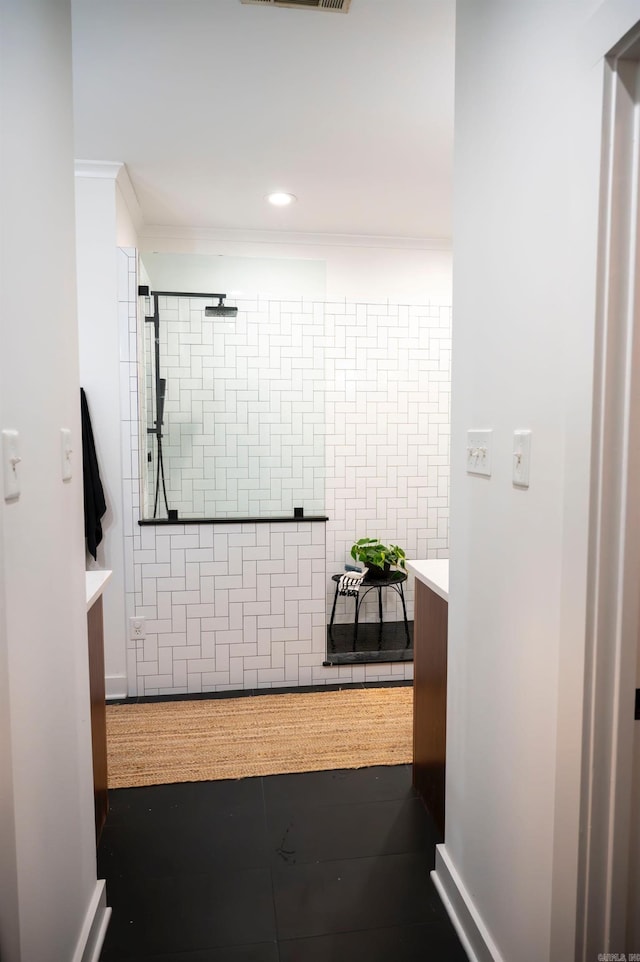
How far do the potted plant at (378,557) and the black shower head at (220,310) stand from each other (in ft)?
5.35

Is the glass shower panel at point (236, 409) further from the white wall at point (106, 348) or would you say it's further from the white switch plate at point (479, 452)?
the white switch plate at point (479, 452)

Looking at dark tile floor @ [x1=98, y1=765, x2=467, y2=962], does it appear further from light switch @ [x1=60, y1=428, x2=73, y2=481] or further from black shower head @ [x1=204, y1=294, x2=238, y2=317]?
black shower head @ [x1=204, y1=294, x2=238, y2=317]

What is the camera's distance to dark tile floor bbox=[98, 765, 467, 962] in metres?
1.55

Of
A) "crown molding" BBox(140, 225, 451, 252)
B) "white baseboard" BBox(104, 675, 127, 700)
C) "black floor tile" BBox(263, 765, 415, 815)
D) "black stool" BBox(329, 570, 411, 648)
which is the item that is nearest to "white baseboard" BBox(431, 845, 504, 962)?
"black floor tile" BBox(263, 765, 415, 815)

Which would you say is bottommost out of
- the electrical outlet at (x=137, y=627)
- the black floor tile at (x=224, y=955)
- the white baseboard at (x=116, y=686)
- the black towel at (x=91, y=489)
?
the black floor tile at (x=224, y=955)

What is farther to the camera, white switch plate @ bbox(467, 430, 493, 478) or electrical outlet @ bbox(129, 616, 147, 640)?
electrical outlet @ bbox(129, 616, 147, 640)

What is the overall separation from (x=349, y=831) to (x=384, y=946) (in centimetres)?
47

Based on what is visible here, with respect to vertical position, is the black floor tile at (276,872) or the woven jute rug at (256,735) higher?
the woven jute rug at (256,735)

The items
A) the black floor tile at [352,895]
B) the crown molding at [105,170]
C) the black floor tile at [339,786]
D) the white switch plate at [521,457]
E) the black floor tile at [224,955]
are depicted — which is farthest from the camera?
the crown molding at [105,170]

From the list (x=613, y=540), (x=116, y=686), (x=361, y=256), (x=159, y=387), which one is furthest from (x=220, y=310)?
(x=613, y=540)

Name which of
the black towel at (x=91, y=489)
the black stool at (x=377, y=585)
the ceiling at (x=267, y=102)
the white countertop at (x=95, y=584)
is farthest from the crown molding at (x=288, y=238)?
the white countertop at (x=95, y=584)

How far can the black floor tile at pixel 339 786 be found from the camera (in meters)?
2.19

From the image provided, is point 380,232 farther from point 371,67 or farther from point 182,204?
point 371,67

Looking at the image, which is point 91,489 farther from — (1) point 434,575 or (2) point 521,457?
(2) point 521,457
